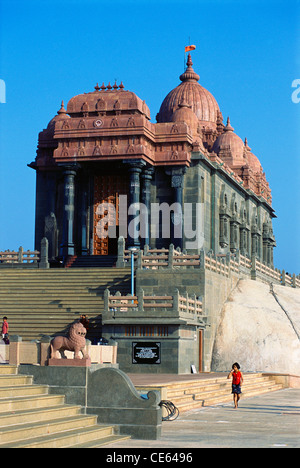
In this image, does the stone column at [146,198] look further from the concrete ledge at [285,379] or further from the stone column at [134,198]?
the concrete ledge at [285,379]

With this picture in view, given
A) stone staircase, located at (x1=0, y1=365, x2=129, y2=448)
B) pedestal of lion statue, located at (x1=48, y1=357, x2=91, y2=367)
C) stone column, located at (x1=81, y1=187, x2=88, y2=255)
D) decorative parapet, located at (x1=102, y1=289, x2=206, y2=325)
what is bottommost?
stone staircase, located at (x1=0, y1=365, x2=129, y2=448)

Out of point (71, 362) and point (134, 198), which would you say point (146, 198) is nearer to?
point (134, 198)

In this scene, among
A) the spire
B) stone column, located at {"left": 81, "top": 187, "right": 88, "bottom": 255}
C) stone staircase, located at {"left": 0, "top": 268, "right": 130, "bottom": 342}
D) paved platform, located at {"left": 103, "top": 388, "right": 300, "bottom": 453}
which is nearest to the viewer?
paved platform, located at {"left": 103, "top": 388, "right": 300, "bottom": 453}

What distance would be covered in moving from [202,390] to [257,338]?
11508mm

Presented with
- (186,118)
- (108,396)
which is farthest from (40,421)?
(186,118)

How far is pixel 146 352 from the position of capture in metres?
32.1

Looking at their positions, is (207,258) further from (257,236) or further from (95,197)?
(257,236)

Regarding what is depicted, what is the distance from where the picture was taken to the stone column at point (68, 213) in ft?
155

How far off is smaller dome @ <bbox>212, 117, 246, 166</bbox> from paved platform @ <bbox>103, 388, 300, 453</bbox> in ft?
124

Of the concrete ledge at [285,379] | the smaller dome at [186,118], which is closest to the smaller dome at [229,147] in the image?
the smaller dome at [186,118]

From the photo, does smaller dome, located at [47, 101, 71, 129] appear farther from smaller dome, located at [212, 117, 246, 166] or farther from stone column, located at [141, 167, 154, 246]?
smaller dome, located at [212, 117, 246, 166]

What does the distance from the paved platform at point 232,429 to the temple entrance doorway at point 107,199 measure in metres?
24.0

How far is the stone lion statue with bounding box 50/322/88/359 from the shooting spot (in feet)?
58.5

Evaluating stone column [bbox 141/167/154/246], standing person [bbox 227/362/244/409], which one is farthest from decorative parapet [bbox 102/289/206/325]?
stone column [bbox 141/167/154/246]
